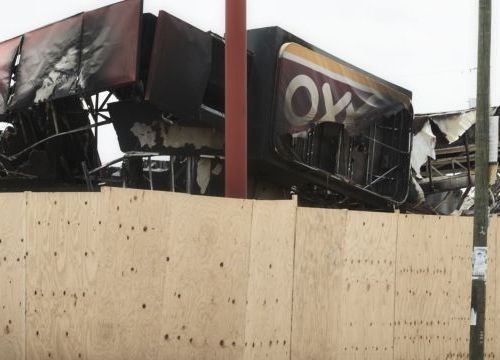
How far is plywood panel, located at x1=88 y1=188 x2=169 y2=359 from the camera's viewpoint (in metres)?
7.26

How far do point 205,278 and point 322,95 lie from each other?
24.7ft

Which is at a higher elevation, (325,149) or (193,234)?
(325,149)

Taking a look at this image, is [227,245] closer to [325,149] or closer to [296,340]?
[296,340]

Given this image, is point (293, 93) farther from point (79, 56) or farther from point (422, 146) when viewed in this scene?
point (422, 146)

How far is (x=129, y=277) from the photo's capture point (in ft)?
24.1

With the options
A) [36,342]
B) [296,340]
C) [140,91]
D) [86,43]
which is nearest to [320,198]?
[140,91]

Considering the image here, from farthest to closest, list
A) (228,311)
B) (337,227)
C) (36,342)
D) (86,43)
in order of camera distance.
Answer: (86,43) → (337,227) → (228,311) → (36,342)

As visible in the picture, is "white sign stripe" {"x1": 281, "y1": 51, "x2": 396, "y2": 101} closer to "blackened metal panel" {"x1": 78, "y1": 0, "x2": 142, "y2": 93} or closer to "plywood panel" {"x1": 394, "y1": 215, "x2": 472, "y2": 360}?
"blackened metal panel" {"x1": 78, "y1": 0, "x2": 142, "y2": 93}

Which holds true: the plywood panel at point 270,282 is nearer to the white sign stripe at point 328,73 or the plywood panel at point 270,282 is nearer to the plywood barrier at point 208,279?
the plywood barrier at point 208,279

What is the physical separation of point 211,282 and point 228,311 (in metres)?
0.42

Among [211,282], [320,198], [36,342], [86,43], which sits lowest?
[36,342]

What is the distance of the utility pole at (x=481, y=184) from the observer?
9.27m

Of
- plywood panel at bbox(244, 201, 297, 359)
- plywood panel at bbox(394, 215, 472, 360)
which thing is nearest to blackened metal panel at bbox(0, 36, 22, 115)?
plywood panel at bbox(244, 201, 297, 359)

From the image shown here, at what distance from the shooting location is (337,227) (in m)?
8.84
